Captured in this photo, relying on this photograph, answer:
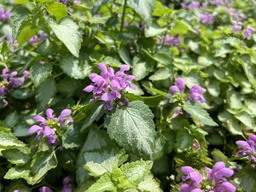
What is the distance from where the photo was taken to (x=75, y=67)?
6.09 feet

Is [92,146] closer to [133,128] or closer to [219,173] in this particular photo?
[133,128]

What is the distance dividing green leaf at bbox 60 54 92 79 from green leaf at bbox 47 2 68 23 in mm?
239

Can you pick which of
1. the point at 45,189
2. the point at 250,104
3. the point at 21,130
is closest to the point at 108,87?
the point at 45,189

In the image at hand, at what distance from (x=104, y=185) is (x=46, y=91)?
33.9 inches

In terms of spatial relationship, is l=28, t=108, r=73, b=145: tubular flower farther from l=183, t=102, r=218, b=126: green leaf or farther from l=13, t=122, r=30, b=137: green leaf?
l=183, t=102, r=218, b=126: green leaf

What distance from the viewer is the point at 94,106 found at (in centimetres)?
151

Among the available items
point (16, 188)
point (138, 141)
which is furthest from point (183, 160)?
point (16, 188)

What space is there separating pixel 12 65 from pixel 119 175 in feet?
4.67

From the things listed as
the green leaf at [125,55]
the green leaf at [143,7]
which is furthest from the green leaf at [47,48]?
the green leaf at [143,7]

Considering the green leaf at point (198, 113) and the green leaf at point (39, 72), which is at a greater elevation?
the green leaf at point (198, 113)

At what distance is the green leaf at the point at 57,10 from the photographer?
5.69 feet

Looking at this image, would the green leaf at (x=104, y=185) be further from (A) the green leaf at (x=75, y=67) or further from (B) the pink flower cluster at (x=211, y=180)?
(A) the green leaf at (x=75, y=67)

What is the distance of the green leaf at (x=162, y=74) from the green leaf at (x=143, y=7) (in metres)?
0.37

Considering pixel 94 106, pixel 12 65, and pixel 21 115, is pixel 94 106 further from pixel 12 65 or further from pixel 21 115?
pixel 12 65
